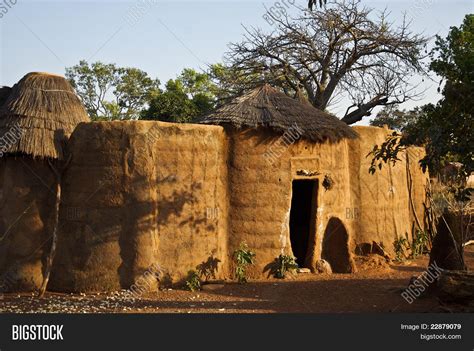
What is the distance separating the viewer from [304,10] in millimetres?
20281

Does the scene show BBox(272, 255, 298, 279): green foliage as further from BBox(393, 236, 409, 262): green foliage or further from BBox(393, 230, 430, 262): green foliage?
BBox(393, 236, 409, 262): green foliage

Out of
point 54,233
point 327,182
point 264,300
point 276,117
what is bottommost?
point 264,300

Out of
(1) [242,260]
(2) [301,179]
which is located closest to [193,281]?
(1) [242,260]

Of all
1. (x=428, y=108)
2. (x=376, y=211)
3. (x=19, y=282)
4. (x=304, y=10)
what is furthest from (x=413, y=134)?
(x=304, y=10)

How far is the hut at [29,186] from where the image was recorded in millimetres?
10531

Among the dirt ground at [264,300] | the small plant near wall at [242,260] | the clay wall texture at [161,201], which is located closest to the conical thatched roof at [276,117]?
the clay wall texture at [161,201]

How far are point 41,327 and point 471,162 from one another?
615cm

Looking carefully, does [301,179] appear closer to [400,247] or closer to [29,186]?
[400,247]

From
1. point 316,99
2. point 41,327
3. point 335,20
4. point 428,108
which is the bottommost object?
point 41,327

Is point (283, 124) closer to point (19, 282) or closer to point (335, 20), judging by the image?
point (19, 282)

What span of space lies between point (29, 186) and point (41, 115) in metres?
1.34

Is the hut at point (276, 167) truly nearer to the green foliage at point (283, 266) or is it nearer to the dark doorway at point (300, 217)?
the green foliage at point (283, 266)

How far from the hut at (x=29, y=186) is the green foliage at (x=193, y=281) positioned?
2680mm

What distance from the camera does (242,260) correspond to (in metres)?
11.2
